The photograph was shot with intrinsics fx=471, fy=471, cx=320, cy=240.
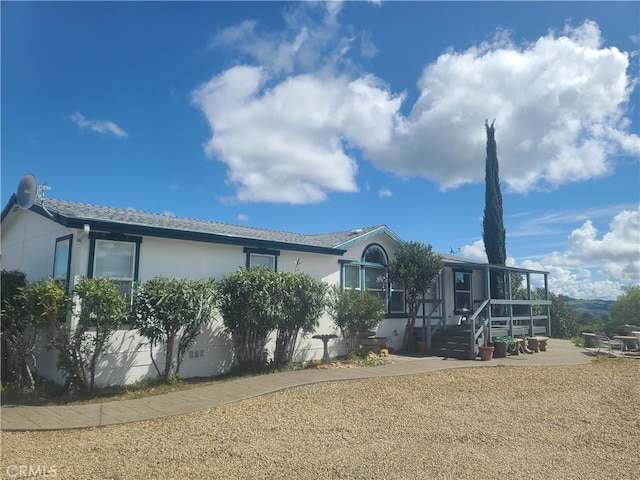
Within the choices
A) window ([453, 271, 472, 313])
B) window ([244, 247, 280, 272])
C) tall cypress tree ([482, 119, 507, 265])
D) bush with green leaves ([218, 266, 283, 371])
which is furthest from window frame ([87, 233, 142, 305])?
tall cypress tree ([482, 119, 507, 265])

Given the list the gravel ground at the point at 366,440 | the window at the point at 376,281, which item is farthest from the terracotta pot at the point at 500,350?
the gravel ground at the point at 366,440

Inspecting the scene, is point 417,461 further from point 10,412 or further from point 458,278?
point 458,278

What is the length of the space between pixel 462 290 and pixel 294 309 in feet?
31.4

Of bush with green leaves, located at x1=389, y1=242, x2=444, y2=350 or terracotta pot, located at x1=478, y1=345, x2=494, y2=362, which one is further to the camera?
bush with green leaves, located at x1=389, y1=242, x2=444, y2=350

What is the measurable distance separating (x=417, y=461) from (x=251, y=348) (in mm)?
6368

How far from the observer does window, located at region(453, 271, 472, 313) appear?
18.1m

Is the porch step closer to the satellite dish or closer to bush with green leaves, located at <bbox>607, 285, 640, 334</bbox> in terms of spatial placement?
bush with green leaves, located at <bbox>607, 285, 640, 334</bbox>

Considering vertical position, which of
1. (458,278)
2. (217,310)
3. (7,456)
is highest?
(458,278)

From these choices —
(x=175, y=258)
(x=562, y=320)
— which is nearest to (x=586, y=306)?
(x=562, y=320)

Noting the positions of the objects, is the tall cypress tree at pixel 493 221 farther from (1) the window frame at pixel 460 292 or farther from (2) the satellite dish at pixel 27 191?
(2) the satellite dish at pixel 27 191

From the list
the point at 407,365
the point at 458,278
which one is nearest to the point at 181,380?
the point at 407,365

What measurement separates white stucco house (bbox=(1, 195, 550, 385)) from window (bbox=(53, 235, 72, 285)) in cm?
2

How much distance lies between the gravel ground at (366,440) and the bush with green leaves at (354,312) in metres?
3.83

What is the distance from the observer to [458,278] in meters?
18.3
